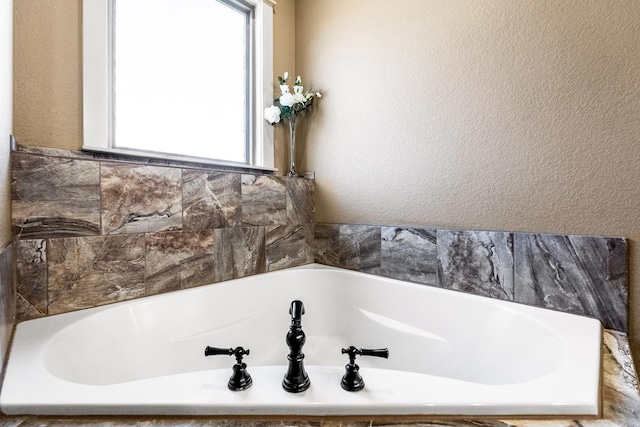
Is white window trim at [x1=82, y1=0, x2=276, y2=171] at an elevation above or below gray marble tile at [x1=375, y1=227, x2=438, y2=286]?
above

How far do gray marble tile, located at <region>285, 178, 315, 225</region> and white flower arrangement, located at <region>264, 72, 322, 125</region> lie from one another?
409 millimetres

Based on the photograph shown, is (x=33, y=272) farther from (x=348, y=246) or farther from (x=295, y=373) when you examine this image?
(x=348, y=246)

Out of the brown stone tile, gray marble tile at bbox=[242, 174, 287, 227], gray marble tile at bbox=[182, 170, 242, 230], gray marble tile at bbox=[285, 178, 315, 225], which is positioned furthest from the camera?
gray marble tile at bbox=[285, 178, 315, 225]

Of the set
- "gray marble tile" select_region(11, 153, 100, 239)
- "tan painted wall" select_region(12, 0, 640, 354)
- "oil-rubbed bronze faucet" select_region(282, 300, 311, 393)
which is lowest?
"oil-rubbed bronze faucet" select_region(282, 300, 311, 393)

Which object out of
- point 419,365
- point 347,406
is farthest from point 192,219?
point 419,365

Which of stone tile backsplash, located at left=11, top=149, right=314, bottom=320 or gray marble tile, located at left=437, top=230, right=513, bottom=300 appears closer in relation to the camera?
stone tile backsplash, located at left=11, top=149, right=314, bottom=320

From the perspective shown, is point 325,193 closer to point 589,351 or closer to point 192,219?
point 192,219

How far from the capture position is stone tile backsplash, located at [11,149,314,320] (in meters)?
0.95

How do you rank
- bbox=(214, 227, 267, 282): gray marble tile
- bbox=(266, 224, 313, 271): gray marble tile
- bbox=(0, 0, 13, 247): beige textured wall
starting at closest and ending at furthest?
bbox=(0, 0, 13, 247): beige textured wall → bbox=(214, 227, 267, 282): gray marble tile → bbox=(266, 224, 313, 271): gray marble tile

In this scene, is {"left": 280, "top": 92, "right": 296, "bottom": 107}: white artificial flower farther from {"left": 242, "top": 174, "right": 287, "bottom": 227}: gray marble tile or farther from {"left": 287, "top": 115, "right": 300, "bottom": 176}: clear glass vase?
{"left": 242, "top": 174, "right": 287, "bottom": 227}: gray marble tile

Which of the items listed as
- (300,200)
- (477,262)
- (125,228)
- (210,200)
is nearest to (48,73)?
(125,228)

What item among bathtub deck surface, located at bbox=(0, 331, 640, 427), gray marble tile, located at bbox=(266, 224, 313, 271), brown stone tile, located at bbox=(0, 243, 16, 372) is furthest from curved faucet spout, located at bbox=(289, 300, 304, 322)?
gray marble tile, located at bbox=(266, 224, 313, 271)

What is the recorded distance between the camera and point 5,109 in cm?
82

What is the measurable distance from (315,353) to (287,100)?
56.9 inches
